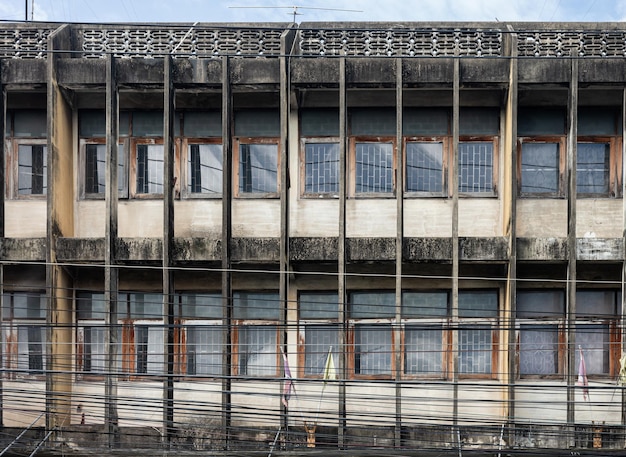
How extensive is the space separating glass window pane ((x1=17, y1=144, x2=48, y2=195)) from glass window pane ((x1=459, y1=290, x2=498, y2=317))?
7.93m

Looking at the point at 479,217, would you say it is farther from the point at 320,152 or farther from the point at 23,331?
the point at 23,331

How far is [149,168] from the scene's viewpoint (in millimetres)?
14516

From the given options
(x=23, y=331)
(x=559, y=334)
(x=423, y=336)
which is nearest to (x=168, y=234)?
(x=23, y=331)

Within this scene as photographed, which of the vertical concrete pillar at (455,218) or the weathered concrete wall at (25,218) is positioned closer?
the vertical concrete pillar at (455,218)

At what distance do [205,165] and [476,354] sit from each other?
19.7ft

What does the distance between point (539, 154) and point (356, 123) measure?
3.37m

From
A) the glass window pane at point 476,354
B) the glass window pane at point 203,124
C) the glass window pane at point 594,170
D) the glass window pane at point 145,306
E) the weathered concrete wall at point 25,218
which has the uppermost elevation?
the glass window pane at point 203,124

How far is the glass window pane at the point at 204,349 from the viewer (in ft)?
45.8

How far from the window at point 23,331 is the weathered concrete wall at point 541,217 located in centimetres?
874

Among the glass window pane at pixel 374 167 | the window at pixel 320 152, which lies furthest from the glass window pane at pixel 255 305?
the glass window pane at pixel 374 167

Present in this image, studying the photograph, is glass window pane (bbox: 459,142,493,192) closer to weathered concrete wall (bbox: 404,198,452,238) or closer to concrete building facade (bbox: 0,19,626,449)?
concrete building facade (bbox: 0,19,626,449)

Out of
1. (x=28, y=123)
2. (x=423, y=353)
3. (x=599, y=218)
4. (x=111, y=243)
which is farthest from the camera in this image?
(x=28, y=123)

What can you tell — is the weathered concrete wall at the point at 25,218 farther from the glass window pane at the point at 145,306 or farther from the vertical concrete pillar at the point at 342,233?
Result: the vertical concrete pillar at the point at 342,233

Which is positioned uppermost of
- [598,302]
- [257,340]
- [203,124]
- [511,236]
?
[203,124]
